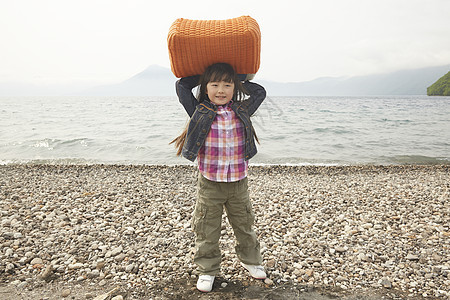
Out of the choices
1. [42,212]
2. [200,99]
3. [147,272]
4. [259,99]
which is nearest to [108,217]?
[42,212]

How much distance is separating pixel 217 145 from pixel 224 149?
0.08 metres

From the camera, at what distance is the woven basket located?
8.14 ft

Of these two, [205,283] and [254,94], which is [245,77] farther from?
[205,283]

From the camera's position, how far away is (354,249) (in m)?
3.81

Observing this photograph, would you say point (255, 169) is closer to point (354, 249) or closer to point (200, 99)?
point (354, 249)

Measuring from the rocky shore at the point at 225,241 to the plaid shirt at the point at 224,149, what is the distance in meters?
1.34

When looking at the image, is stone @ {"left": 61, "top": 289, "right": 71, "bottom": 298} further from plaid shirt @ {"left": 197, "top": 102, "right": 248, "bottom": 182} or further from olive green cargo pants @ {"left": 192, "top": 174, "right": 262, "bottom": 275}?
plaid shirt @ {"left": 197, "top": 102, "right": 248, "bottom": 182}

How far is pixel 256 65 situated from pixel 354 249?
2.86 m

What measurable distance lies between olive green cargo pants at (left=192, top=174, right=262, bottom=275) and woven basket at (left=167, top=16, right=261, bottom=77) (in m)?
1.21

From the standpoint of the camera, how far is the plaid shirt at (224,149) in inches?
111

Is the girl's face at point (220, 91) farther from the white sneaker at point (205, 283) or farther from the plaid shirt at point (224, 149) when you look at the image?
the white sneaker at point (205, 283)

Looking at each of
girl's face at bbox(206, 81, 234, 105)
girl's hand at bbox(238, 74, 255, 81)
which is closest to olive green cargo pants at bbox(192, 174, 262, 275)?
girl's face at bbox(206, 81, 234, 105)

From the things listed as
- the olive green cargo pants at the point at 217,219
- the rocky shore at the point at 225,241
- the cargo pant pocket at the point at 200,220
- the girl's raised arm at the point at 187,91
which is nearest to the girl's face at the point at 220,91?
the girl's raised arm at the point at 187,91

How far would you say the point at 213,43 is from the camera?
8.23ft
